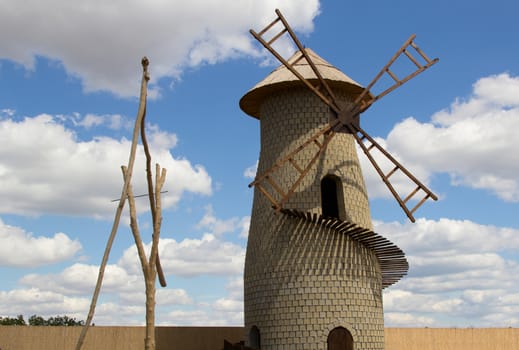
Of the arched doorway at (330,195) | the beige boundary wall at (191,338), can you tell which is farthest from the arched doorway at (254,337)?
the arched doorway at (330,195)

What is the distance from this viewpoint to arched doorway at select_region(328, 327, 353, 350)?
55.0 feet

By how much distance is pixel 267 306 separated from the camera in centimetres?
1742

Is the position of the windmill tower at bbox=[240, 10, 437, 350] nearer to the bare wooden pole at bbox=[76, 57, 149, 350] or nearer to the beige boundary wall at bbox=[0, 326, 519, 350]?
the beige boundary wall at bbox=[0, 326, 519, 350]

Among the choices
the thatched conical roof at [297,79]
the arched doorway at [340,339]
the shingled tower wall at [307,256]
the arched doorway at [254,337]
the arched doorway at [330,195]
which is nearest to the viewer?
the arched doorway at [340,339]

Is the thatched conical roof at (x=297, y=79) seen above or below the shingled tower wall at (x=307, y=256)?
above

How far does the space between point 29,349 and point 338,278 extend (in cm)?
890

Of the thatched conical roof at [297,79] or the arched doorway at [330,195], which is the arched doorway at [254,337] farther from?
the thatched conical roof at [297,79]

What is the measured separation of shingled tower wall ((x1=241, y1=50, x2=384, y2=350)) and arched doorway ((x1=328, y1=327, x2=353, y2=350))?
0.12 ft

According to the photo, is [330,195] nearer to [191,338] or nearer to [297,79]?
[297,79]

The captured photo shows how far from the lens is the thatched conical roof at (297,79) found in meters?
18.5

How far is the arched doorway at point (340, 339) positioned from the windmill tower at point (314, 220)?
1.0 inches

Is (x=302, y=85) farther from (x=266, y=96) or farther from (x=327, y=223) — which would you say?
(x=327, y=223)

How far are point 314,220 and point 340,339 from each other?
306 cm

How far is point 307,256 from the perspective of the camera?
17.2 metres
